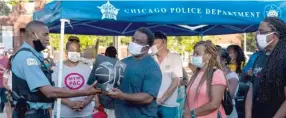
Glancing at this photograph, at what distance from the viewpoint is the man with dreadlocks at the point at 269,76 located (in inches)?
212

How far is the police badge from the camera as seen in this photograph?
5852 mm

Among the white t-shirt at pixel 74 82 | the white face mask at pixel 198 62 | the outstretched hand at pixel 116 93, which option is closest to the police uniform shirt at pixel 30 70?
the outstretched hand at pixel 116 93

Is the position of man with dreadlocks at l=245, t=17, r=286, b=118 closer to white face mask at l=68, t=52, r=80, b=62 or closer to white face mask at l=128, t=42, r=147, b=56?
white face mask at l=128, t=42, r=147, b=56

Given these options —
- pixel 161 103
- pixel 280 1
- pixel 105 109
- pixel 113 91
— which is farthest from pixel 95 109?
pixel 113 91

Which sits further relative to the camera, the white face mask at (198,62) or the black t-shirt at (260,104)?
the white face mask at (198,62)

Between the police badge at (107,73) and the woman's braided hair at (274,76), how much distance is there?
4.43 feet

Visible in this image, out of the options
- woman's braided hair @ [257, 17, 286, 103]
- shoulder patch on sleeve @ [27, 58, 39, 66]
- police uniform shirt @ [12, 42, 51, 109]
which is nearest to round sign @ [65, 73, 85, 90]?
police uniform shirt @ [12, 42, 51, 109]

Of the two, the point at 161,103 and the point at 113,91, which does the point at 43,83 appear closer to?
the point at 113,91

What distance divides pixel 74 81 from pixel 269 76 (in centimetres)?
359

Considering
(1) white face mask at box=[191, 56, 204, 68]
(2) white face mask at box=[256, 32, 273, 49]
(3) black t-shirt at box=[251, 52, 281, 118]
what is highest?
(2) white face mask at box=[256, 32, 273, 49]

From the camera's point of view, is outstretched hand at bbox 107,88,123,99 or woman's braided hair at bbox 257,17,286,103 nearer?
woman's braided hair at bbox 257,17,286,103

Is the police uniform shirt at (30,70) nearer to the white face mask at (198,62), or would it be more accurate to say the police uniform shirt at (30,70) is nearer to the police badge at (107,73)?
the police badge at (107,73)

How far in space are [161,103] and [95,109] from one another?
1.35 meters

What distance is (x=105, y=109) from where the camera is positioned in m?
9.99
